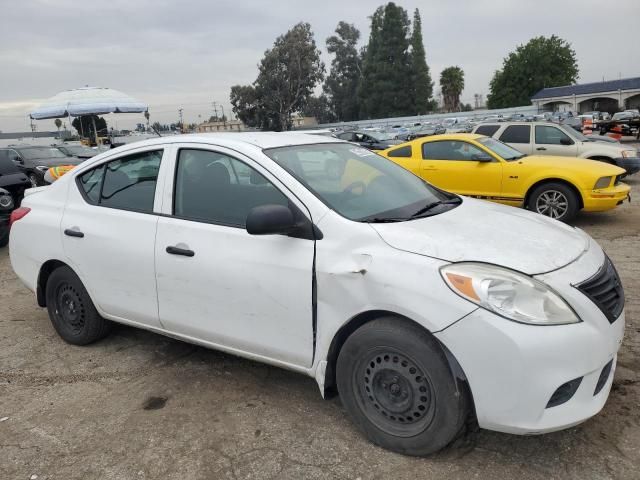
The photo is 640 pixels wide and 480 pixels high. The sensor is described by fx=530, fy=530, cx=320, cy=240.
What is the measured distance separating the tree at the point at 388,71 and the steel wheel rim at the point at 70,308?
74.0 metres

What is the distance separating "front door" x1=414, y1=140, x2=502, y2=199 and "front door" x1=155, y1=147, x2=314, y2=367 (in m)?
6.15

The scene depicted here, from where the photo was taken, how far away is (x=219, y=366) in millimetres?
3846

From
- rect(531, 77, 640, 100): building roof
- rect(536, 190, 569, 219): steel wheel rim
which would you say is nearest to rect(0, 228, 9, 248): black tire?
rect(536, 190, 569, 219): steel wheel rim

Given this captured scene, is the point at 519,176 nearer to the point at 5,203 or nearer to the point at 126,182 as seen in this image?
the point at 126,182

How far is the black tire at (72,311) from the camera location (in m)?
4.07

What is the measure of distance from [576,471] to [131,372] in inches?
115

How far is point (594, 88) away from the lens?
66.9m

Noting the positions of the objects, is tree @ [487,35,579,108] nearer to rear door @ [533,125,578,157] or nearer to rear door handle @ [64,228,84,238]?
rear door @ [533,125,578,157]

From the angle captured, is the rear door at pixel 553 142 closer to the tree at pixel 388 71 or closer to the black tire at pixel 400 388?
the black tire at pixel 400 388

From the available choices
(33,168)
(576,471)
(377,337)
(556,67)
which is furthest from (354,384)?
(556,67)

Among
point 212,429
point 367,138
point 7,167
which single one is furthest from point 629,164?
point 7,167

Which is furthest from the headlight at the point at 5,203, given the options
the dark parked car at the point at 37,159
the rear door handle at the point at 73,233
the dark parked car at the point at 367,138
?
the dark parked car at the point at 367,138

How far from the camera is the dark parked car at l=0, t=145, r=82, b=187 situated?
14.8 m

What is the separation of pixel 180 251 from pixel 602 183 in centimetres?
698
